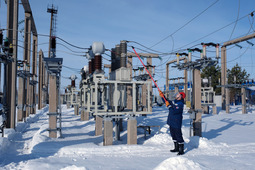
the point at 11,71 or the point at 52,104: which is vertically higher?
the point at 11,71

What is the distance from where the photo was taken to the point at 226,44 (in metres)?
26.2

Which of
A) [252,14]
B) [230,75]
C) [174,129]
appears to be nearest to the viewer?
[174,129]

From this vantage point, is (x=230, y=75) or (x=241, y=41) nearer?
(x=241, y=41)

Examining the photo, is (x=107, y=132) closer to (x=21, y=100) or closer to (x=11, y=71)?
(x=11, y=71)

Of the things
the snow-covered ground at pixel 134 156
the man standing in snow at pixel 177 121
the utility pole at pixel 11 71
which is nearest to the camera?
the snow-covered ground at pixel 134 156

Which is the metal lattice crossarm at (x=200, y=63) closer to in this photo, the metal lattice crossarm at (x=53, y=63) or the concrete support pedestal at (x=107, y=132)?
the concrete support pedestal at (x=107, y=132)

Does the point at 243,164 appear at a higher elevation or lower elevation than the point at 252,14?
lower

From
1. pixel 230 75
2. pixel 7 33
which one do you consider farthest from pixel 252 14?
pixel 230 75

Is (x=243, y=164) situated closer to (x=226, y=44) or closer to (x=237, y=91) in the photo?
(x=226, y=44)

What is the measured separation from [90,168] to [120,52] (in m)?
6.03

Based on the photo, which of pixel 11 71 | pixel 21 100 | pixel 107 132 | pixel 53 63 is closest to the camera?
pixel 107 132

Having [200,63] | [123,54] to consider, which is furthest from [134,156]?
[200,63]

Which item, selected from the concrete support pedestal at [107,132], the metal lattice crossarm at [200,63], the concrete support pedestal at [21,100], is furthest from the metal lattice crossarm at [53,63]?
the concrete support pedestal at [21,100]

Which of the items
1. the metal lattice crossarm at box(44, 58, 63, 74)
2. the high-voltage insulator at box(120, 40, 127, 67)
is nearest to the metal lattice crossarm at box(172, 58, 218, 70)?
the high-voltage insulator at box(120, 40, 127, 67)
